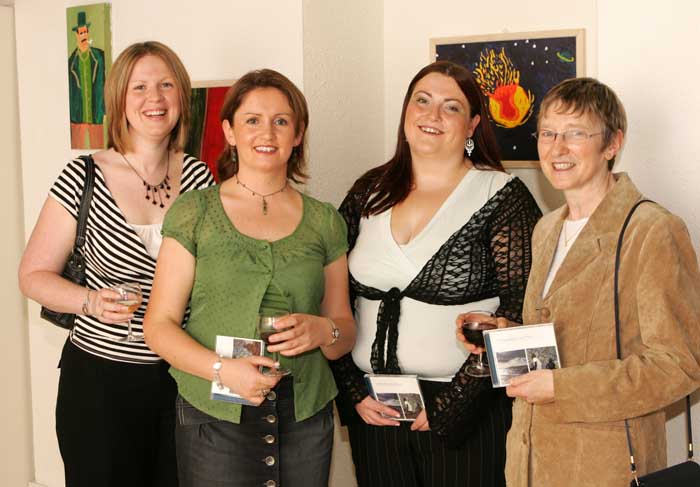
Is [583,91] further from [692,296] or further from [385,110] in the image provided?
[385,110]

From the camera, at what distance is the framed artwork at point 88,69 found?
14.3 ft

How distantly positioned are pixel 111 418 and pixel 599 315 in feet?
5.28

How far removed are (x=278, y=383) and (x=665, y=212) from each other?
46.5 inches

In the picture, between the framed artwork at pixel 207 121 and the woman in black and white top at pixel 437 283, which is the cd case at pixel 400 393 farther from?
the framed artwork at pixel 207 121

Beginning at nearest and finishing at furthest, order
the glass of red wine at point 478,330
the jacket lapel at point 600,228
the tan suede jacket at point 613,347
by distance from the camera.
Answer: the tan suede jacket at point 613,347 < the jacket lapel at point 600,228 < the glass of red wine at point 478,330

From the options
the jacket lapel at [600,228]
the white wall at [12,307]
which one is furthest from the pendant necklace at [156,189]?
the white wall at [12,307]

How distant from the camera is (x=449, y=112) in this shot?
300 cm

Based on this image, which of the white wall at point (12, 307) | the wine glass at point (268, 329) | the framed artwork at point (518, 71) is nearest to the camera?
the wine glass at point (268, 329)

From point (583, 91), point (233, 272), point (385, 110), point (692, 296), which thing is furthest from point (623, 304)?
point (385, 110)

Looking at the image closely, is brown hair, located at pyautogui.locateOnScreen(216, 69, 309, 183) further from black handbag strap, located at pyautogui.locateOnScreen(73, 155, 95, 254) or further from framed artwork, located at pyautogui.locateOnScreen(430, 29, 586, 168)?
framed artwork, located at pyautogui.locateOnScreen(430, 29, 586, 168)

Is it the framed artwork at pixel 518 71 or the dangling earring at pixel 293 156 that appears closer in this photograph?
the dangling earring at pixel 293 156

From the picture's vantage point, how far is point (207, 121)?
3984mm

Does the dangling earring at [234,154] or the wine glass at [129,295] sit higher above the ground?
the dangling earring at [234,154]

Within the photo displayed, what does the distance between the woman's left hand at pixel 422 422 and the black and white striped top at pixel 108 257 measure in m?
0.87
